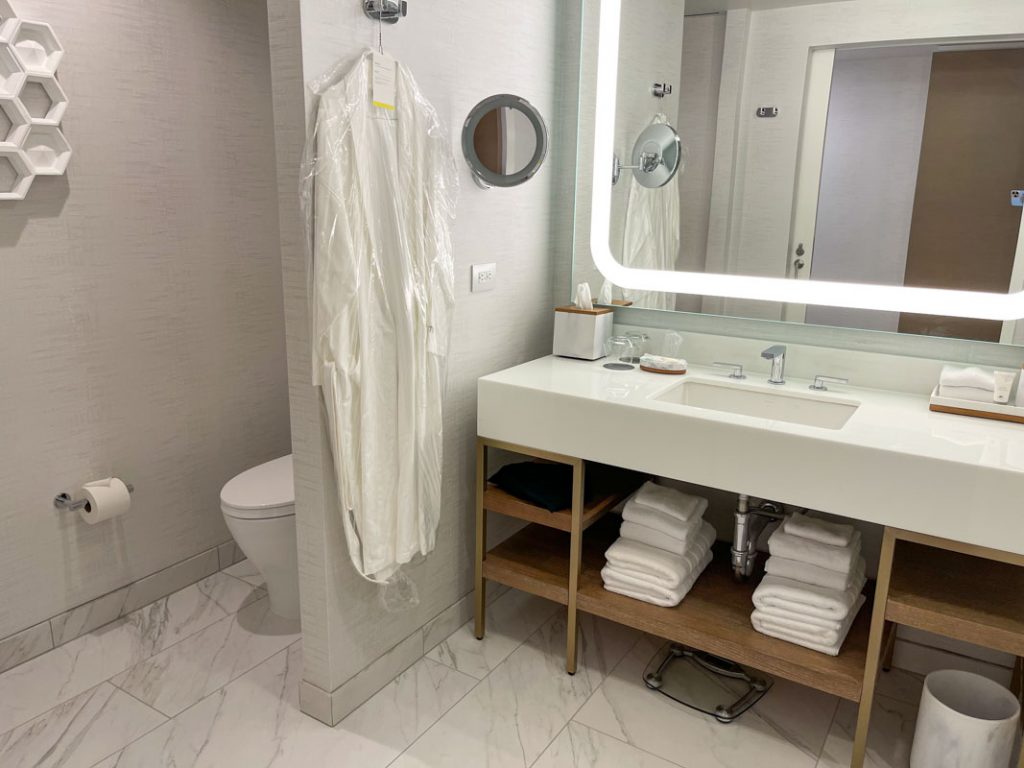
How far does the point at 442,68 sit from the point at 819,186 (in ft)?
3.65

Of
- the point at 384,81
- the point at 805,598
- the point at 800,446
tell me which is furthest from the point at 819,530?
the point at 384,81

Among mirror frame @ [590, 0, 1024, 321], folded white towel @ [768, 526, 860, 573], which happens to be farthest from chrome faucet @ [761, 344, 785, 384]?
folded white towel @ [768, 526, 860, 573]

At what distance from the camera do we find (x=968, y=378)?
2.06 metres

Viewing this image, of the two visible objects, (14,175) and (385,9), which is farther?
(14,175)

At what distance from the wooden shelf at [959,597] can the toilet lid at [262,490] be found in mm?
1679

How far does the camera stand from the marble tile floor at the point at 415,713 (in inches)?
80.6

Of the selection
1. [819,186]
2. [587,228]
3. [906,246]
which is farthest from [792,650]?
[587,228]

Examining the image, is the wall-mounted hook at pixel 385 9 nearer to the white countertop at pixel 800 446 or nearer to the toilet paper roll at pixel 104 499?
the white countertop at pixel 800 446

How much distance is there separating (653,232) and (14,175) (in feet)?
6.12

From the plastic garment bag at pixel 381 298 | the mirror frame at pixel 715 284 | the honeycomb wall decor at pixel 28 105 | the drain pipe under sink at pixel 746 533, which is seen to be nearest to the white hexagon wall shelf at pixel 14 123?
the honeycomb wall decor at pixel 28 105

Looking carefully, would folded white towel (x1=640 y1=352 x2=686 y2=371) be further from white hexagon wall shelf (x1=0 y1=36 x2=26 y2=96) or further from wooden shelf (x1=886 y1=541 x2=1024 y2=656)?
white hexagon wall shelf (x1=0 y1=36 x2=26 y2=96)

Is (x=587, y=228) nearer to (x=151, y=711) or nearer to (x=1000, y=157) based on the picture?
(x=1000, y=157)

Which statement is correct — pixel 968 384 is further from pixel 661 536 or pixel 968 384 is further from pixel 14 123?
pixel 14 123

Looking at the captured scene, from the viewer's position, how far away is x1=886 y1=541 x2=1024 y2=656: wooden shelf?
177 cm
